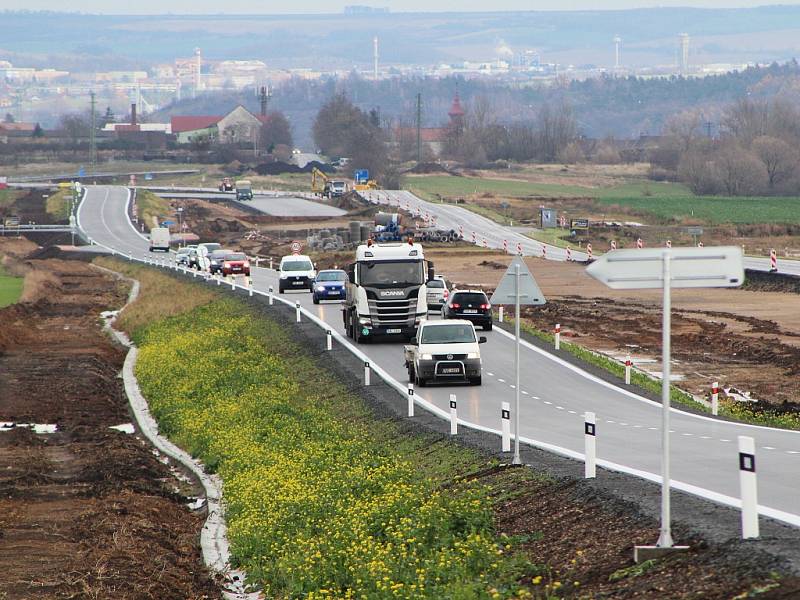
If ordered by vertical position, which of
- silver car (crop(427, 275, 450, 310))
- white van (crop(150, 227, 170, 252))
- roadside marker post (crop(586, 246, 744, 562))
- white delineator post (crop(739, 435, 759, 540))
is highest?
roadside marker post (crop(586, 246, 744, 562))

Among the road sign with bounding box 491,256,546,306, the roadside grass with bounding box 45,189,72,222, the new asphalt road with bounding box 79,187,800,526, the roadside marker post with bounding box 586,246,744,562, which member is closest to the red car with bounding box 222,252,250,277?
the new asphalt road with bounding box 79,187,800,526

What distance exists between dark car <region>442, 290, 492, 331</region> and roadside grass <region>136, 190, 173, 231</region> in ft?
314

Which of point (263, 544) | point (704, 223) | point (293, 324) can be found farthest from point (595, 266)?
point (704, 223)

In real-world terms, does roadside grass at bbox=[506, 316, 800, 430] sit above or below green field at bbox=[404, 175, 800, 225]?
above

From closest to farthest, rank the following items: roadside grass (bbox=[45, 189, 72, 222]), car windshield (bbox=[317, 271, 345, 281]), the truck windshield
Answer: the truck windshield, car windshield (bbox=[317, 271, 345, 281]), roadside grass (bbox=[45, 189, 72, 222])

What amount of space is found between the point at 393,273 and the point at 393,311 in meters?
1.36

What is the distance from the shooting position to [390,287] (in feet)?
152

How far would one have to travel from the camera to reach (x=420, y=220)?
5069 inches

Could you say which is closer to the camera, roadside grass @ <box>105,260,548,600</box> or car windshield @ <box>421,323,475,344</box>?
roadside grass @ <box>105,260,548,600</box>

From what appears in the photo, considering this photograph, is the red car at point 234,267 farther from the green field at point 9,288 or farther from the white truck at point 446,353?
the white truck at point 446,353

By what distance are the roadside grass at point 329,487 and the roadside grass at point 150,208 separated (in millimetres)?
99153

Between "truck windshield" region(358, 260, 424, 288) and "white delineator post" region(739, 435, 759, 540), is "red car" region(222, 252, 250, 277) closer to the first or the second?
"truck windshield" region(358, 260, 424, 288)

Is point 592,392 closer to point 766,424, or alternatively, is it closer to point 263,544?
point 766,424

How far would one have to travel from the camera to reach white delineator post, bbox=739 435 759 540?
14055mm
